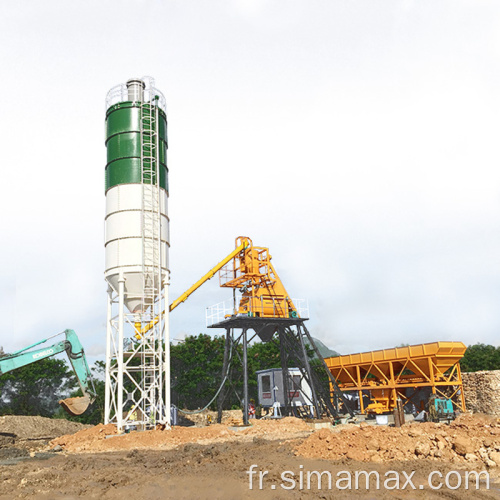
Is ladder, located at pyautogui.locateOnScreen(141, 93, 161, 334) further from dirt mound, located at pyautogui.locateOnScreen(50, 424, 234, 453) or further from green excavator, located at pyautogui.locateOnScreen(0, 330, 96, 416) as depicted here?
dirt mound, located at pyautogui.locateOnScreen(50, 424, 234, 453)

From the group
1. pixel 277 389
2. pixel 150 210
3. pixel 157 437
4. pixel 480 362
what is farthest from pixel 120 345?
pixel 480 362

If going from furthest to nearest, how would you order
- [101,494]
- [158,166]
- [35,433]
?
1. [35,433]
2. [158,166]
3. [101,494]

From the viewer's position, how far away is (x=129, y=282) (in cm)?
2631

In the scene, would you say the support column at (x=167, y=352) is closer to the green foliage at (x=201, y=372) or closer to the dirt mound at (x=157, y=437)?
the dirt mound at (x=157, y=437)

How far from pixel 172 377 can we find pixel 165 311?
1737 centimetres

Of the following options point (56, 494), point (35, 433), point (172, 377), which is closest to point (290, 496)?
point (56, 494)

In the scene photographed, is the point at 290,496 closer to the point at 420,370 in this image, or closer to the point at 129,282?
the point at 129,282

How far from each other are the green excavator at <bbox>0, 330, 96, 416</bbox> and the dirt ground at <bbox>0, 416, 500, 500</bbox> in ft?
11.9

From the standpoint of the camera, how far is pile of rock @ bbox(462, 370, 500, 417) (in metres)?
30.9

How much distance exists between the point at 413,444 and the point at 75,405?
50.8 feet

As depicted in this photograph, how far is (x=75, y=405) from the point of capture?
23.4m

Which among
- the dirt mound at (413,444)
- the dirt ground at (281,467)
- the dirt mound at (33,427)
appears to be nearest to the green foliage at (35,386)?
the dirt mound at (33,427)

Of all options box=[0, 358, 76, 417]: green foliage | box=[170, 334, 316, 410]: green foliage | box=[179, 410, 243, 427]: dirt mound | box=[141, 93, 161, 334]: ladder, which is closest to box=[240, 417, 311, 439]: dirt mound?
box=[141, 93, 161, 334]: ladder

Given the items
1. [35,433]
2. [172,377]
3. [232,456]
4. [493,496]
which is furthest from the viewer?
[172,377]
